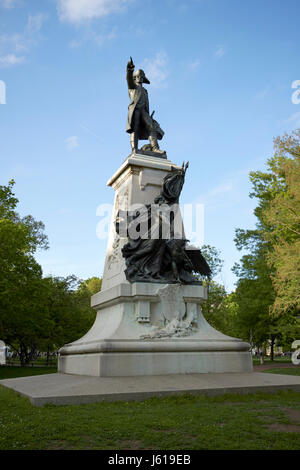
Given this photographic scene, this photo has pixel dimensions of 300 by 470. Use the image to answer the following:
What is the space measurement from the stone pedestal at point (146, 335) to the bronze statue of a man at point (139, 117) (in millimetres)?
1721

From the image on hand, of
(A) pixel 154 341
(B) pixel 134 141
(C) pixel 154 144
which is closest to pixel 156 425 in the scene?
(A) pixel 154 341

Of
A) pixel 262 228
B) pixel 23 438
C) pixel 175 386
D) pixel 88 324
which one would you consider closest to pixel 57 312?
pixel 88 324

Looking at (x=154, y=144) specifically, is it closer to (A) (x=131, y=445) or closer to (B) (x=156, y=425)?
(B) (x=156, y=425)

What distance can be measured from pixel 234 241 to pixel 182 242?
1997 cm

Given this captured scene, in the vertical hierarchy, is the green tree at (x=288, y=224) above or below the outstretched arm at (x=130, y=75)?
below

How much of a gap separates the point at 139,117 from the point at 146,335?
7115mm

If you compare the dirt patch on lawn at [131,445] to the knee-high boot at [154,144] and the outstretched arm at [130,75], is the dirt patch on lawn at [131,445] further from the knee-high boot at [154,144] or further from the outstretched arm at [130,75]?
the outstretched arm at [130,75]

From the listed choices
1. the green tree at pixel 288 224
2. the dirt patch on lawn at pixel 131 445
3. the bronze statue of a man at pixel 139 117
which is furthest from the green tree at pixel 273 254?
the dirt patch on lawn at pixel 131 445

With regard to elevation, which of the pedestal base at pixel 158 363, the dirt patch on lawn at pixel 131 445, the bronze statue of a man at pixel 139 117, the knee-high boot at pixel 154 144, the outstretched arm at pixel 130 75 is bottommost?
the dirt patch on lawn at pixel 131 445

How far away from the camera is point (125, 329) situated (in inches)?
375

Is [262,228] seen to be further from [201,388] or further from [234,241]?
[201,388]

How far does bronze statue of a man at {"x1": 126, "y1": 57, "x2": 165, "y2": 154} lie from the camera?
13.2 m

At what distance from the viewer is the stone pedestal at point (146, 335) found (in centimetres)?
883

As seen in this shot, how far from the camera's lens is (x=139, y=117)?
13383mm
